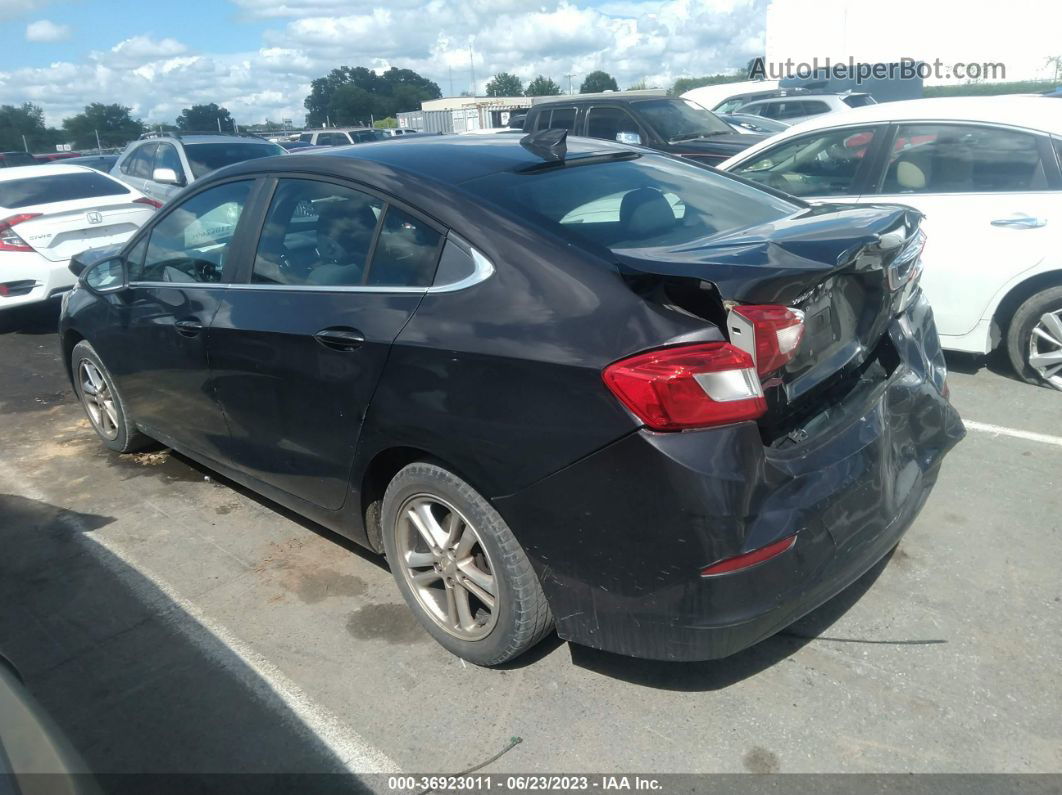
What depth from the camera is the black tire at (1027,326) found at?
5.17 metres

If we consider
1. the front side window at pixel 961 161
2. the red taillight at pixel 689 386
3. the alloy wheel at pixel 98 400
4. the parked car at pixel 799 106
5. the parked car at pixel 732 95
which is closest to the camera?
the red taillight at pixel 689 386

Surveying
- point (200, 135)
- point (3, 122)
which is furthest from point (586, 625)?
point (3, 122)

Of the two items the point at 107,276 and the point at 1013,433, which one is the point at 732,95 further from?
the point at 107,276

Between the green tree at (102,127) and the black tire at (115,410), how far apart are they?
39113 mm

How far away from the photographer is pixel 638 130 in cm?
1101

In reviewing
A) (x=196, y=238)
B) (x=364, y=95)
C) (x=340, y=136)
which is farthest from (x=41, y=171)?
(x=364, y=95)

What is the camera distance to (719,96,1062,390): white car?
5164 mm

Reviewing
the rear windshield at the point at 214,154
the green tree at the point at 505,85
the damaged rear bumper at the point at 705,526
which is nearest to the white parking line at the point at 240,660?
the damaged rear bumper at the point at 705,526

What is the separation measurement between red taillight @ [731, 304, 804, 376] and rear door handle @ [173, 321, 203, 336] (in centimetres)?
245

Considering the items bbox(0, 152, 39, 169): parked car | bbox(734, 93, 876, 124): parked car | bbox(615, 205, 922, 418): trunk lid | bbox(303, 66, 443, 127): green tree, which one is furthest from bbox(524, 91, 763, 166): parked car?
bbox(303, 66, 443, 127): green tree

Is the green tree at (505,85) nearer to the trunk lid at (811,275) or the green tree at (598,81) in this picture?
the green tree at (598,81)

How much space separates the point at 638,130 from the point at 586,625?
9295 mm

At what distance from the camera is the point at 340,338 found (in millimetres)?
3123

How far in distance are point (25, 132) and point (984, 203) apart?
49325 mm
